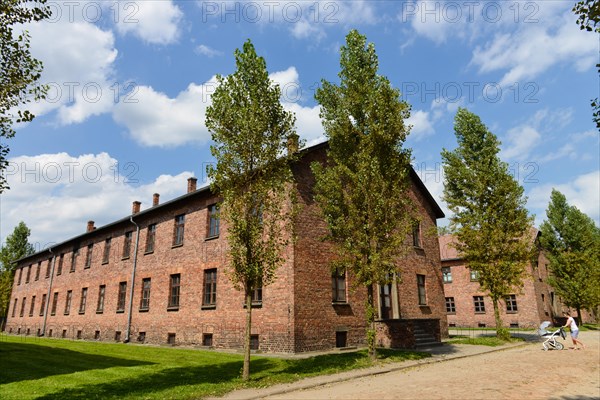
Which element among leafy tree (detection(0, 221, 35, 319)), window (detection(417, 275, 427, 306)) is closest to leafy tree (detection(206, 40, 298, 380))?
window (detection(417, 275, 427, 306))

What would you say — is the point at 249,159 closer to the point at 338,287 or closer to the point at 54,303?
the point at 338,287

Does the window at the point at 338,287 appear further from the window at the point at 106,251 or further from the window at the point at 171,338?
the window at the point at 106,251

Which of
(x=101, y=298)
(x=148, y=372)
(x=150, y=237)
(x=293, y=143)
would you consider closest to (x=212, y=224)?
(x=150, y=237)

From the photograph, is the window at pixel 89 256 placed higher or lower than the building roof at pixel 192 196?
lower

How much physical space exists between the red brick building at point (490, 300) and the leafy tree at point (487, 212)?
432 inches

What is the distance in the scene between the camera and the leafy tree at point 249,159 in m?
10.8

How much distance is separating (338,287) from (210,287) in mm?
6134

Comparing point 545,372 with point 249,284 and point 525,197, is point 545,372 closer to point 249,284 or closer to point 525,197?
point 249,284

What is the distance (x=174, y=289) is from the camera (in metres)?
21.0

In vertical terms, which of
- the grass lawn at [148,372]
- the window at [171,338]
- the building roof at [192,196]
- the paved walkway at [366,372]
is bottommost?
the paved walkway at [366,372]

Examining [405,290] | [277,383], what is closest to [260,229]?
[277,383]

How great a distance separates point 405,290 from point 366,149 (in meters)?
9.85

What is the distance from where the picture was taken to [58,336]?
30.4 m

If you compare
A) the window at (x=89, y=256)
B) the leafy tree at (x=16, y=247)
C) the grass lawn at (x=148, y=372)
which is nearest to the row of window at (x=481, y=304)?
the grass lawn at (x=148, y=372)
